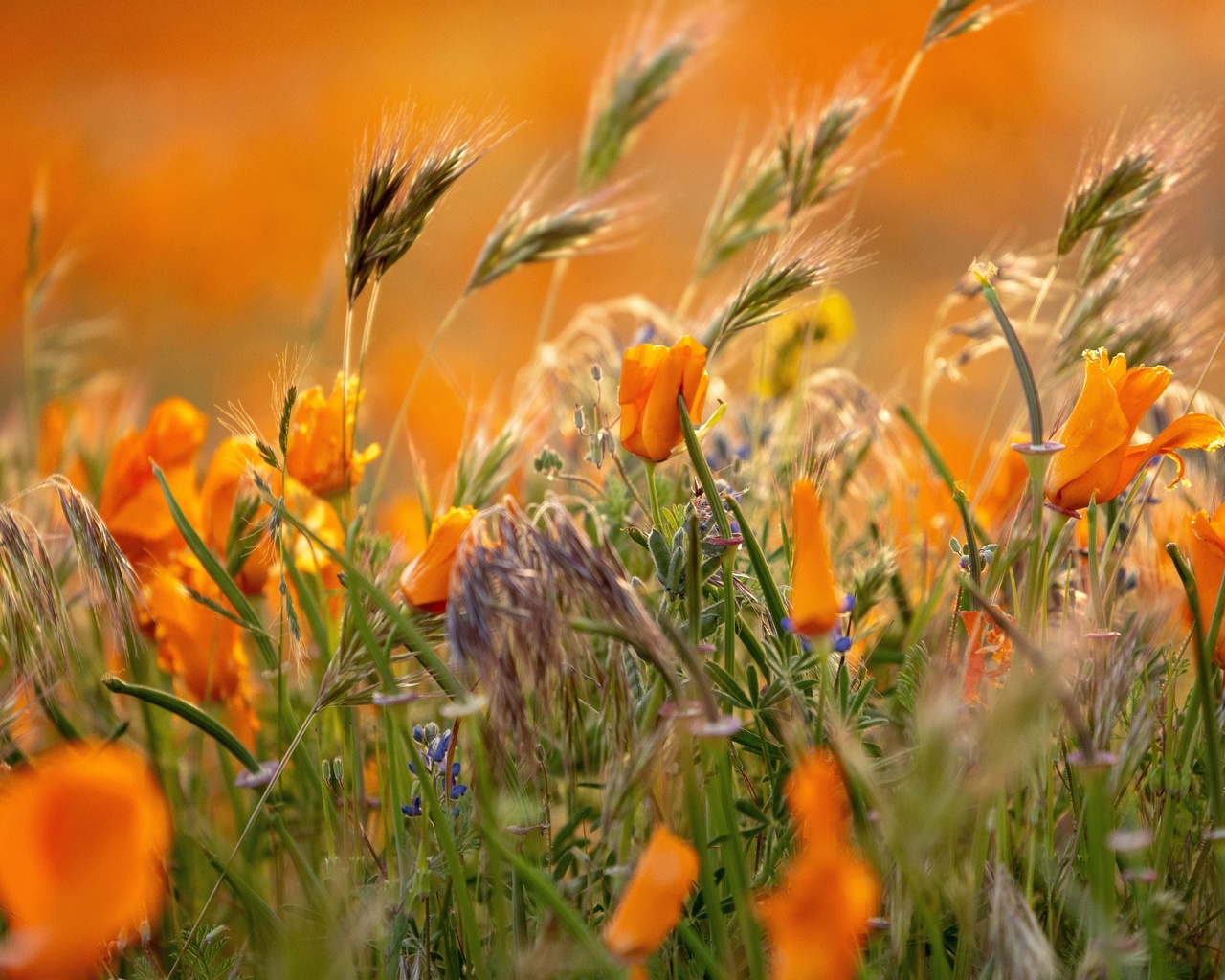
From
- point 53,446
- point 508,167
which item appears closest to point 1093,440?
point 53,446

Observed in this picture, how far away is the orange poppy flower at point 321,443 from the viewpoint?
2.33 ft

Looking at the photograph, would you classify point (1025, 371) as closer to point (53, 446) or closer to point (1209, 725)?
point (1209, 725)

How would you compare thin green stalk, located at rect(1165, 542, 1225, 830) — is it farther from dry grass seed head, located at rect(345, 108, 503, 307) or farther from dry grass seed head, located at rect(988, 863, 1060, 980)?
dry grass seed head, located at rect(345, 108, 503, 307)

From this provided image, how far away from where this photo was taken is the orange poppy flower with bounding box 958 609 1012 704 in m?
0.53

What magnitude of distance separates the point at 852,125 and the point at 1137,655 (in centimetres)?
50

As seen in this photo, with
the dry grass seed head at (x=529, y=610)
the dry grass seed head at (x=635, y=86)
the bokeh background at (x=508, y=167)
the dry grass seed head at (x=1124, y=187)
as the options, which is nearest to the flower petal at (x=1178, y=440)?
the dry grass seed head at (x=1124, y=187)

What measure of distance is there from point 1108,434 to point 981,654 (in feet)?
0.45

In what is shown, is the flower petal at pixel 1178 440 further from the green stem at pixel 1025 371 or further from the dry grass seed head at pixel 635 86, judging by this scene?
the dry grass seed head at pixel 635 86

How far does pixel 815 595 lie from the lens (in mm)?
452

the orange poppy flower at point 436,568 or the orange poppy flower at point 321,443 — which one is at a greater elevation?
the orange poppy flower at point 321,443

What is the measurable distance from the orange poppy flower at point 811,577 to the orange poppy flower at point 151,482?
49 centimetres

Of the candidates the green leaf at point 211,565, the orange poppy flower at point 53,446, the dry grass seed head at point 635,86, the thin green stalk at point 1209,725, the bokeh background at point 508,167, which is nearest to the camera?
the thin green stalk at point 1209,725

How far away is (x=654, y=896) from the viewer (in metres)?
0.36

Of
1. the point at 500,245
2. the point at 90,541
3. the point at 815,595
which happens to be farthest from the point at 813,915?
the point at 500,245
